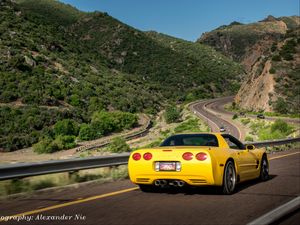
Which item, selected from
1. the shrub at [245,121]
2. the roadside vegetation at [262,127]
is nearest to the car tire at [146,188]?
the roadside vegetation at [262,127]

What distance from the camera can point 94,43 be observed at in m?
137

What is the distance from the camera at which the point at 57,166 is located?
31.8 feet

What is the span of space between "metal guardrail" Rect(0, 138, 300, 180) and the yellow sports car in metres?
1.92

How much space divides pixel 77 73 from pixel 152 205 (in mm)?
71222

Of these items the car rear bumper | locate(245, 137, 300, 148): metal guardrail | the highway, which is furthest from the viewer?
locate(245, 137, 300, 148): metal guardrail

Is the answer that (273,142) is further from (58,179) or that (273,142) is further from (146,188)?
(146,188)

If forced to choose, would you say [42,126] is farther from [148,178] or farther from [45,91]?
[148,178]

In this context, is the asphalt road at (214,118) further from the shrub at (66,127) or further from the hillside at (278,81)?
the shrub at (66,127)

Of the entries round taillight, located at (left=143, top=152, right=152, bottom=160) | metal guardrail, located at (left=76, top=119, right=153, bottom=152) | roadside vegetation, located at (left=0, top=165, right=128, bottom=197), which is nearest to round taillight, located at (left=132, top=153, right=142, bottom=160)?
round taillight, located at (left=143, top=152, right=152, bottom=160)

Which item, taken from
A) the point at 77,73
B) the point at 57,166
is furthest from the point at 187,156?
the point at 77,73

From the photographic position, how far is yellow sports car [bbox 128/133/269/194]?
7.82 meters

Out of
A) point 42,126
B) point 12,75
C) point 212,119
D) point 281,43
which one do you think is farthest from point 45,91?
point 281,43

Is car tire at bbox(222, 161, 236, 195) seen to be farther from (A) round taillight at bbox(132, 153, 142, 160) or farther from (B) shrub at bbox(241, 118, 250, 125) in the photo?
(B) shrub at bbox(241, 118, 250, 125)

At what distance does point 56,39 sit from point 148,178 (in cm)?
8828
